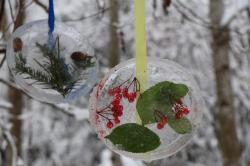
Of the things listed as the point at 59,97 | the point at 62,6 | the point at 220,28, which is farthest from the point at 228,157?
the point at 62,6

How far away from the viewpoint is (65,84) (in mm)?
793

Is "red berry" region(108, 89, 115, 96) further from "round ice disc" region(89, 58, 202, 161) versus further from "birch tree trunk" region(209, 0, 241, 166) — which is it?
"birch tree trunk" region(209, 0, 241, 166)

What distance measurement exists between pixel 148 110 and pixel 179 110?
47mm

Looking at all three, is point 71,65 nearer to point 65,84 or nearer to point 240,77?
point 65,84

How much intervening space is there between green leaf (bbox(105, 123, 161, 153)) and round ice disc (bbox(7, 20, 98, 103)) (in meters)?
0.14

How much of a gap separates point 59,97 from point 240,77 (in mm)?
3621

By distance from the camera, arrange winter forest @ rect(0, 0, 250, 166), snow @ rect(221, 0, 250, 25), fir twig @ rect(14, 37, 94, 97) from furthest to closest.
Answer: winter forest @ rect(0, 0, 250, 166) < snow @ rect(221, 0, 250, 25) < fir twig @ rect(14, 37, 94, 97)

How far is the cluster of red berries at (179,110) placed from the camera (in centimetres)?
71

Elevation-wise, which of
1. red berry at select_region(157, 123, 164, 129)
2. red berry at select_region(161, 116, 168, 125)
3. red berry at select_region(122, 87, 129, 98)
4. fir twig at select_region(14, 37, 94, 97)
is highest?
fir twig at select_region(14, 37, 94, 97)

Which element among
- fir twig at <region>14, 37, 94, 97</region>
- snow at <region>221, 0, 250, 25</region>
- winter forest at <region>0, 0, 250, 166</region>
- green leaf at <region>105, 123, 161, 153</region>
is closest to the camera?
green leaf at <region>105, 123, 161, 153</region>

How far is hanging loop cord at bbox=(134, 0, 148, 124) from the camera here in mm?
696

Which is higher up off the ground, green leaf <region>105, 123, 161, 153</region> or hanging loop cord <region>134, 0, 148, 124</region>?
hanging loop cord <region>134, 0, 148, 124</region>

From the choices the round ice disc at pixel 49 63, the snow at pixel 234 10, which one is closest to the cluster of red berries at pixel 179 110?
the round ice disc at pixel 49 63

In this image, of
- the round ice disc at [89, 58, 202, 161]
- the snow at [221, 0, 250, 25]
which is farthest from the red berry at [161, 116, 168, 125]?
the snow at [221, 0, 250, 25]
